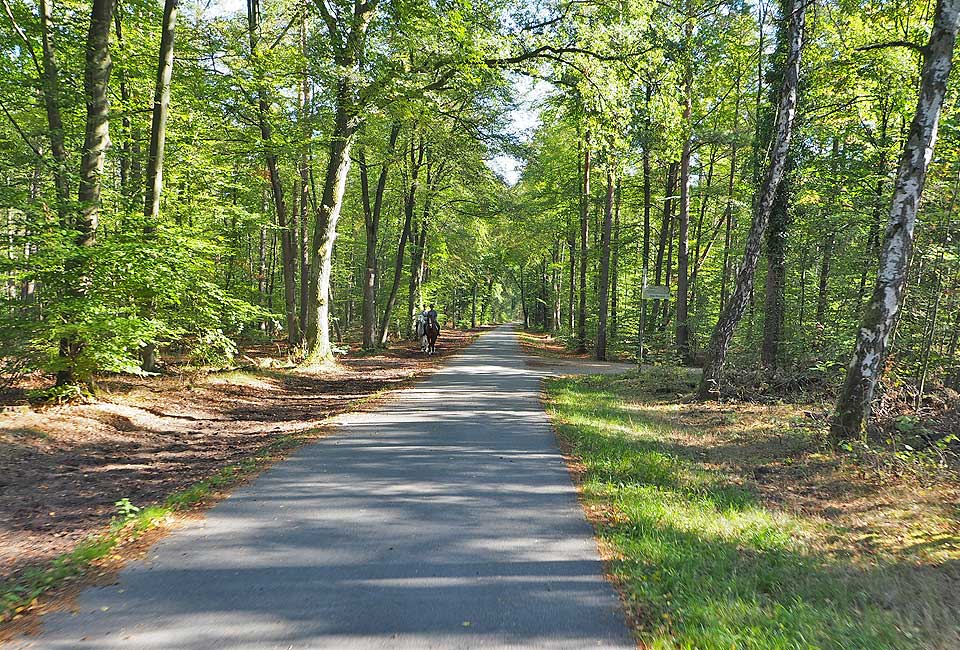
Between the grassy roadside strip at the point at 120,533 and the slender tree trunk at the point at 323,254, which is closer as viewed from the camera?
the grassy roadside strip at the point at 120,533

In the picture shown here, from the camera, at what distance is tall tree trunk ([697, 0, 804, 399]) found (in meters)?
9.97

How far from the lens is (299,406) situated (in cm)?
1145

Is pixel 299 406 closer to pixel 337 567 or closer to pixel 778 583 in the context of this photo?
pixel 337 567

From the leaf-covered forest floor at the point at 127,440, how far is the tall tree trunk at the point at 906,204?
7.85 m

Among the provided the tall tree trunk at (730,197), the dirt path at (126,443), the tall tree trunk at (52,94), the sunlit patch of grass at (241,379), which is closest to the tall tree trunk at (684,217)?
the tall tree trunk at (730,197)

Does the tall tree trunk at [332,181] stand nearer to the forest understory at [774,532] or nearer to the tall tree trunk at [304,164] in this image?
the tall tree trunk at [304,164]

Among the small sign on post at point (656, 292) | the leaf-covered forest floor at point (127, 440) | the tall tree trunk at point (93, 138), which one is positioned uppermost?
the tall tree trunk at point (93, 138)

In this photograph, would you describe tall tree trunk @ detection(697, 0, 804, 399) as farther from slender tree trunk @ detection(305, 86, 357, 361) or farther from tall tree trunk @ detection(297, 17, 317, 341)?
tall tree trunk @ detection(297, 17, 317, 341)

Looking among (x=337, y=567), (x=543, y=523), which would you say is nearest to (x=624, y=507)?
(x=543, y=523)

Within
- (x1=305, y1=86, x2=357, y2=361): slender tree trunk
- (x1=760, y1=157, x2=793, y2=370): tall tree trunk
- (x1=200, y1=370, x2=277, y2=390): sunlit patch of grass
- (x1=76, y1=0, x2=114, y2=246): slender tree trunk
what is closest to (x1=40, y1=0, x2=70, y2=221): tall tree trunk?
(x1=76, y1=0, x2=114, y2=246): slender tree trunk

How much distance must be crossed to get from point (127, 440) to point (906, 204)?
10633 mm

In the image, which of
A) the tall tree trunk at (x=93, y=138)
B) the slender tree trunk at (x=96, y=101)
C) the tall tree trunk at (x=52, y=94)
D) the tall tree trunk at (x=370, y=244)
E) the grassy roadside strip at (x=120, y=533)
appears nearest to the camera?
the grassy roadside strip at (x=120, y=533)

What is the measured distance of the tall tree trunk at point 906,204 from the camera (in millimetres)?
6668

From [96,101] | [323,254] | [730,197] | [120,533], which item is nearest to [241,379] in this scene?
[323,254]
